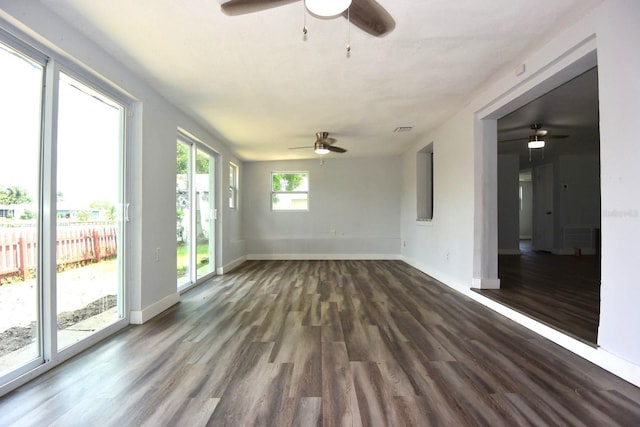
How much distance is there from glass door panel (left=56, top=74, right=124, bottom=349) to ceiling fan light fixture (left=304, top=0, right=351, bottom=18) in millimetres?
1986

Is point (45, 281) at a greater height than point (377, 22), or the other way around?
point (377, 22)

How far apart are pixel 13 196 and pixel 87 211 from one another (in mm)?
635

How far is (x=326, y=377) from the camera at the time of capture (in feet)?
6.08

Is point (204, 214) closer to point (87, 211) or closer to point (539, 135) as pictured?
point (87, 211)

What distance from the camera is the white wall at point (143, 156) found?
6.28 feet

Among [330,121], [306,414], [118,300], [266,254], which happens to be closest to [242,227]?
[266,254]

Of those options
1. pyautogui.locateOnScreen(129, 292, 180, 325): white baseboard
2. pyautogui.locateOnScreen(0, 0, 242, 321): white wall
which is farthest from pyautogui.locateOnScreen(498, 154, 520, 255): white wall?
pyautogui.locateOnScreen(129, 292, 180, 325): white baseboard

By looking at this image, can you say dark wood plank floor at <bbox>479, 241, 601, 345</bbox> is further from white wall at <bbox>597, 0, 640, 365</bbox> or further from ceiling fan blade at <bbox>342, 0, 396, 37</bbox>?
ceiling fan blade at <bbox>342, 0, 396, 37</bbox>

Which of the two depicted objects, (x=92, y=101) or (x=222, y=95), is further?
(x=222, y=95)

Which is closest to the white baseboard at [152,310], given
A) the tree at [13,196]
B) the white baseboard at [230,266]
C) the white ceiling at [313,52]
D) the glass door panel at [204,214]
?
the glass door panel at [204,214]

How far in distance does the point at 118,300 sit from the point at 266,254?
443 cm

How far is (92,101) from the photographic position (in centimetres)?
249

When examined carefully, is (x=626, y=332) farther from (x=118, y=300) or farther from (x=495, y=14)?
(x=118, y=300)

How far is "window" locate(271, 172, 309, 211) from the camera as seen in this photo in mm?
7281
